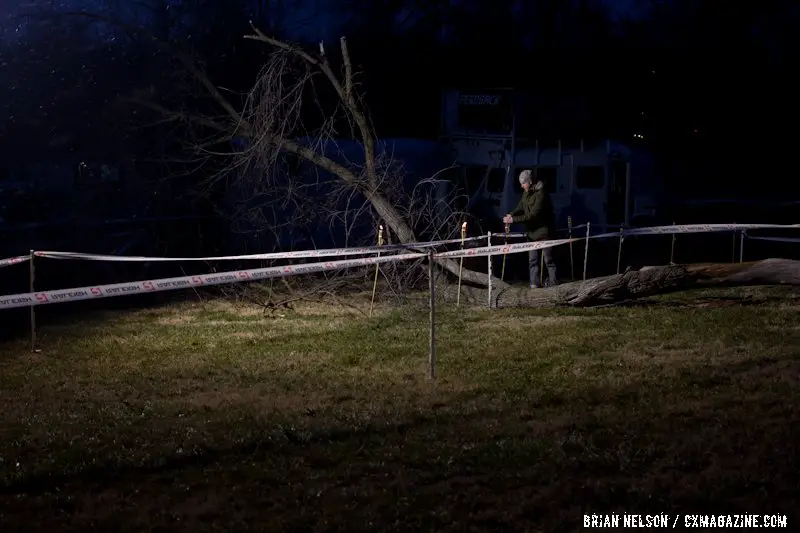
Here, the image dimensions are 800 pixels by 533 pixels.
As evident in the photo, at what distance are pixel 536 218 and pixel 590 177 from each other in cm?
791

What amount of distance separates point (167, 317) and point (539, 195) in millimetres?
5244

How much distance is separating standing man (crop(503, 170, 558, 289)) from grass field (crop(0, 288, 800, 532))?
99.8 inches

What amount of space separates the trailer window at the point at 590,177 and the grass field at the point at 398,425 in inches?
395

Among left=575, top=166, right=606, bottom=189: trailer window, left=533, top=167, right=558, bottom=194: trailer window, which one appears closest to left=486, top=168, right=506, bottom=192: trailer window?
left=533, top=167, right=558, bottom=194: trailer window

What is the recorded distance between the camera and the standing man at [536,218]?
12.8 metres

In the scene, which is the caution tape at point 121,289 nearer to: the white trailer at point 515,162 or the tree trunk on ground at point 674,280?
the tree trunk on ground at point 674,280

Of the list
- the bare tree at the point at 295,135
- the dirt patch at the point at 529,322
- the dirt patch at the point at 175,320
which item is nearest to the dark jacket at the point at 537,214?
the bare tree at the point at 295,135

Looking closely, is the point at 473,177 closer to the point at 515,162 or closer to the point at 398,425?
the point at 515,162

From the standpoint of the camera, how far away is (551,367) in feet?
26.8

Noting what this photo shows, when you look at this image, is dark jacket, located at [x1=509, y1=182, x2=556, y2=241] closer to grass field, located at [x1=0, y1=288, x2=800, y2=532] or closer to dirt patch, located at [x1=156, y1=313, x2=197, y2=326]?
grass field, located at [x1=0, y1=288, x2=800, y2=532]

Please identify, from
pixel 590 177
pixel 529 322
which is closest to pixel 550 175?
pixel 590 177

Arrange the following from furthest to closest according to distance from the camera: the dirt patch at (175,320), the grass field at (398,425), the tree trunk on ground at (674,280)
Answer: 1. the dirt patch at (175,320)
2. the tree trunk on ground at (674,280)
3. the grass field at (398,425)

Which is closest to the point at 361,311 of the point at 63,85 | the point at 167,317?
the point at 167,317

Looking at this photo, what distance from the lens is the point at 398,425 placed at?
635 centimetres
